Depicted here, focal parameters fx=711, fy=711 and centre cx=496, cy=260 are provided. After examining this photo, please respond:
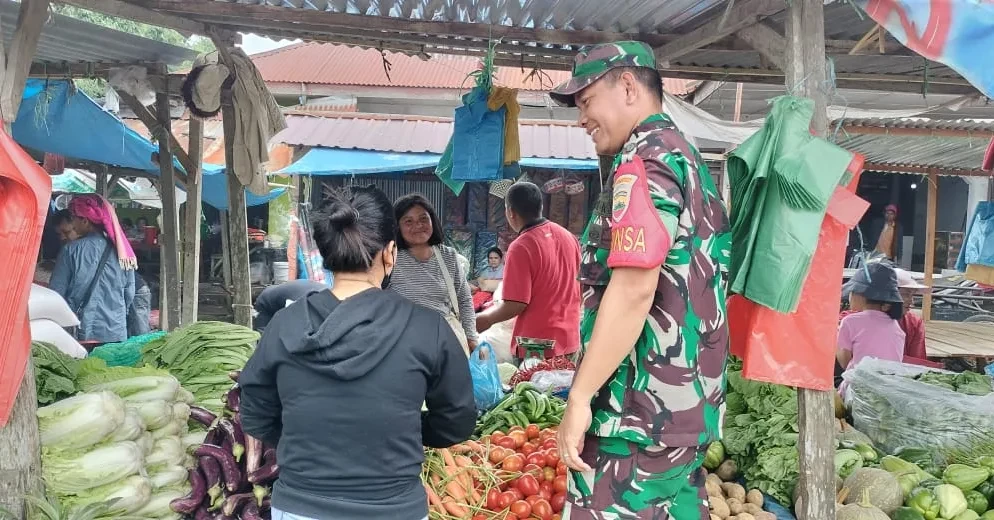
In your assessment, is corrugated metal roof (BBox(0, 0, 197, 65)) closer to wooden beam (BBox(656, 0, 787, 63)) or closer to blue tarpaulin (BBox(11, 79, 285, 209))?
blue tarpaulin (BBox(11, 79, 285, 209))

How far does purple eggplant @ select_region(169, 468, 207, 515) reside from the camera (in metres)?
3.01

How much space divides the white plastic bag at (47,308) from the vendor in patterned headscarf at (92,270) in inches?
69.2

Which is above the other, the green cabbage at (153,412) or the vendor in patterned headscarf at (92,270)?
the vendor in patterned headscarf at (92,270)

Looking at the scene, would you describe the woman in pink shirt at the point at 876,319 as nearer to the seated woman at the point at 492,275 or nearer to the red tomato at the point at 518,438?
the red tomato at the point at 518,438

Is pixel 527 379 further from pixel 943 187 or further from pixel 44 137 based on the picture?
pixel 943 187

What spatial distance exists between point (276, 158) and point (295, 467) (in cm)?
1169

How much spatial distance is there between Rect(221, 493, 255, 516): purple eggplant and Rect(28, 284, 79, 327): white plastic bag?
2.51 metres

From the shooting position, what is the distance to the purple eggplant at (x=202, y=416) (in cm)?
350

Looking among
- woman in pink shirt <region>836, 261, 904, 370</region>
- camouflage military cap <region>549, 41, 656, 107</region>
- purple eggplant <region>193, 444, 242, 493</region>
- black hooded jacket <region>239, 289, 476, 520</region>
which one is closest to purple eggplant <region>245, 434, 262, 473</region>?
purple eggplant <region>193, 444, 242, 493</region>

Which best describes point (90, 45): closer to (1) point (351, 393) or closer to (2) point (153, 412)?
(2) point (153, 412)

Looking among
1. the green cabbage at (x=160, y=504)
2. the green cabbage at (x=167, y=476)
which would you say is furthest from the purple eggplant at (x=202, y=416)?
the green cabbage at (x=160, y=504)

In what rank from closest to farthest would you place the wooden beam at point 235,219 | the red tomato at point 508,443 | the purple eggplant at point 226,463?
the purple eggplant at point 226,463 → the red tomato at point 508,443 → the wooden beam at point 235,219

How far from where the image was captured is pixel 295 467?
194 cm

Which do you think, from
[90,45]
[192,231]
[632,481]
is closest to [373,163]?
[192,231]
